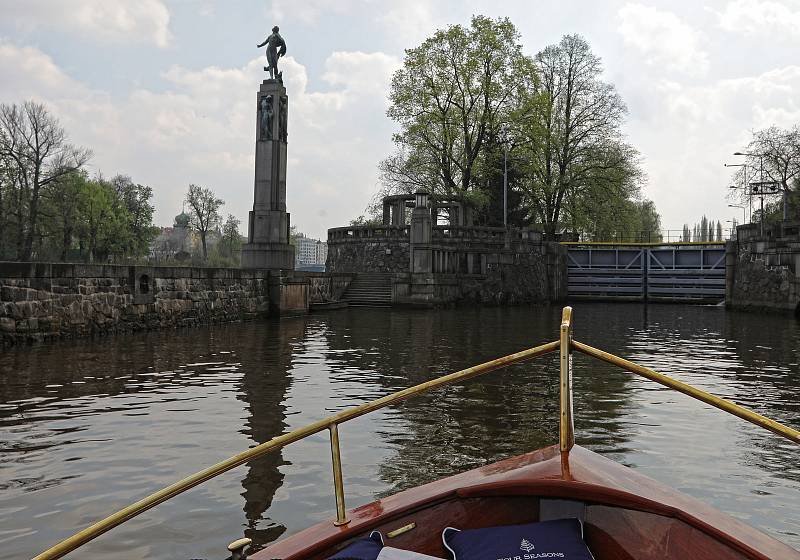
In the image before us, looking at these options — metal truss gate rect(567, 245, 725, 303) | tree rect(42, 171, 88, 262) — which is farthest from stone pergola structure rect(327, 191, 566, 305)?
tree rect(42, 171, 88, 262)

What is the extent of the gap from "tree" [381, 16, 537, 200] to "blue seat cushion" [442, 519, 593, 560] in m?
33.7

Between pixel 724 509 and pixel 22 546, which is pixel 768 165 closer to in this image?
pixel 724 509

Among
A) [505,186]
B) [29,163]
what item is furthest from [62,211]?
[505,186]

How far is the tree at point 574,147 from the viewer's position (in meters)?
38.7

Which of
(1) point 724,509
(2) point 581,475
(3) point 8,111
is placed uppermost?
(3) point 8,111

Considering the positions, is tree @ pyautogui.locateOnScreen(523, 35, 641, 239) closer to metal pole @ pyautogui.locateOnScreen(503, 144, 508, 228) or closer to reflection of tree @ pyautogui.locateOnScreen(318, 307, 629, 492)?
metal pole @ pyautogui.locateOnScreen(503, 144, 508, 228)

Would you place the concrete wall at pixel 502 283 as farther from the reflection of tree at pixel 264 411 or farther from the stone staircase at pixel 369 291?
the reflection of tree at pixel 264 411

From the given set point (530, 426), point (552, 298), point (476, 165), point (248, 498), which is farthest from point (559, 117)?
point (248, 498)

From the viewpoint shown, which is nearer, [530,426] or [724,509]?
[724,509]

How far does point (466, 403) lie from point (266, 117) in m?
14.0

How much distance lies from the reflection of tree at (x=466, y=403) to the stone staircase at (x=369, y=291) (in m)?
11.9

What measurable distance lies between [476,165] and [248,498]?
3353 centimetres

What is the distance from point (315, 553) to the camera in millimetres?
2482

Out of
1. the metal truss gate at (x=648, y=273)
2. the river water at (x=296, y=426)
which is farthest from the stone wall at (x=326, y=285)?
the metal truss gate at (x=648, y=273)
